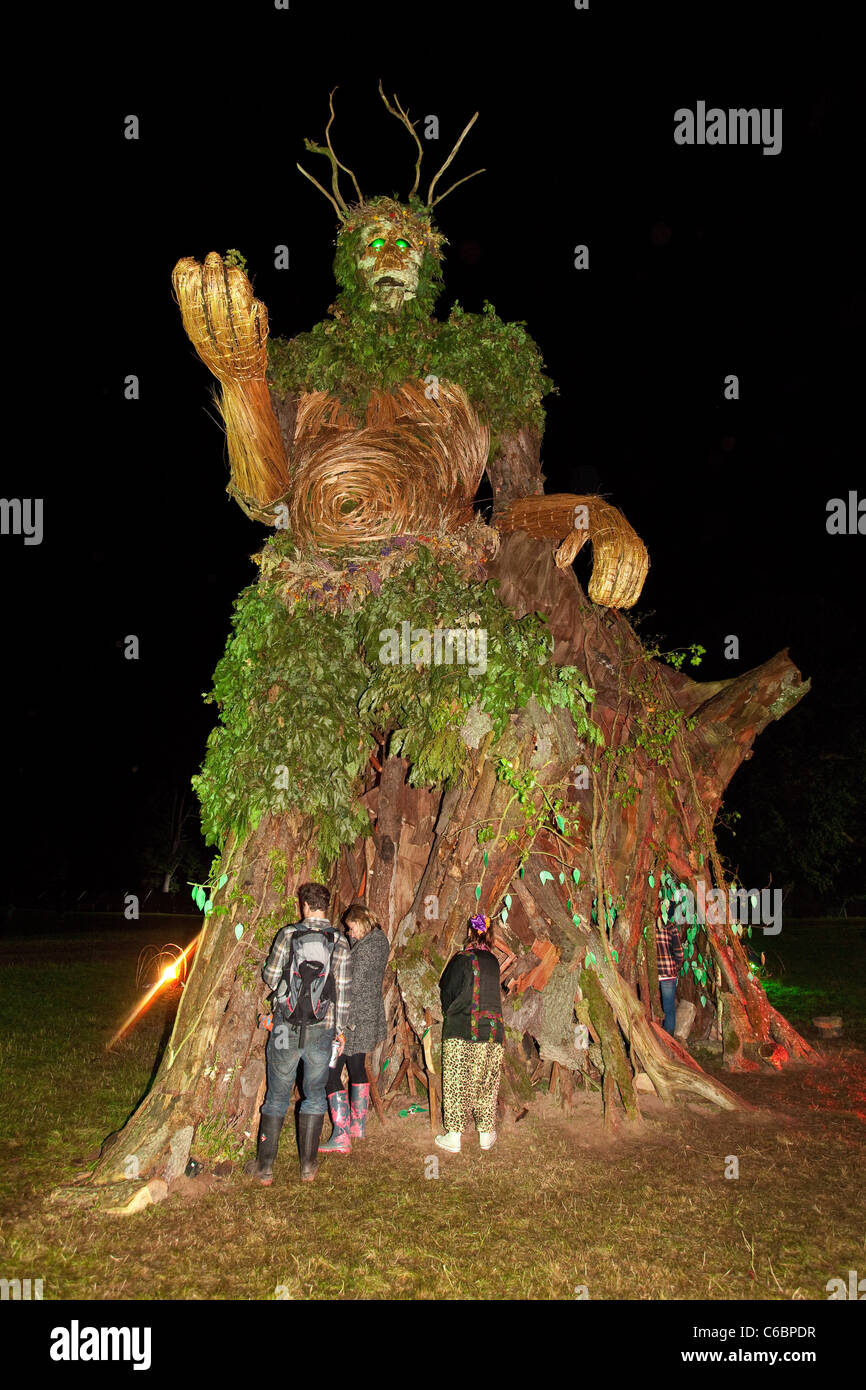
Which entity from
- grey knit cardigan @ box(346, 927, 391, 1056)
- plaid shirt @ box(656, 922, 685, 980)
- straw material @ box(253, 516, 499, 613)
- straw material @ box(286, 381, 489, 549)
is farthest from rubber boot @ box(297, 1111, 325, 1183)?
plaid shirt @ box(656, 922, 685, 980)

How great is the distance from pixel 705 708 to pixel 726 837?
22.1 m

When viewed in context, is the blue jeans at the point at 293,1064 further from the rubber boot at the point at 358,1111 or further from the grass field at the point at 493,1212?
the rubber boot at the point at 358,1111

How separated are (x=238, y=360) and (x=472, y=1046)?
4940mm

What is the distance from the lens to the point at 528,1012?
7074 millimetres

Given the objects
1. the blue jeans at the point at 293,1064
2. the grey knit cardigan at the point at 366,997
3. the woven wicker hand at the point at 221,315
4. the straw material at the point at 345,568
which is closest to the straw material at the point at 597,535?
the straw material at the point at 345,568

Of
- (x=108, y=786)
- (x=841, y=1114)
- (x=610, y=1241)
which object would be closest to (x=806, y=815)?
(x=841, y=1114)

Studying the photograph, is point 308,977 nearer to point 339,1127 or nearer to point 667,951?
point 339,1127

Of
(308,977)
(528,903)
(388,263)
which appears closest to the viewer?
(308,977)

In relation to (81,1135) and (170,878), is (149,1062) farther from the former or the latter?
(170,878)

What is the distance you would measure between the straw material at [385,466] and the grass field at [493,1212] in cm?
446

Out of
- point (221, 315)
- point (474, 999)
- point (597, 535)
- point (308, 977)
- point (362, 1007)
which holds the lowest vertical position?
point (362, 1007)

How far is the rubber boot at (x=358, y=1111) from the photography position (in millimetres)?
6355

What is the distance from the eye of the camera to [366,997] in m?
6.45

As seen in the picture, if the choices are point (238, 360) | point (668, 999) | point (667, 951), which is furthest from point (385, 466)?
point (668, 999)
